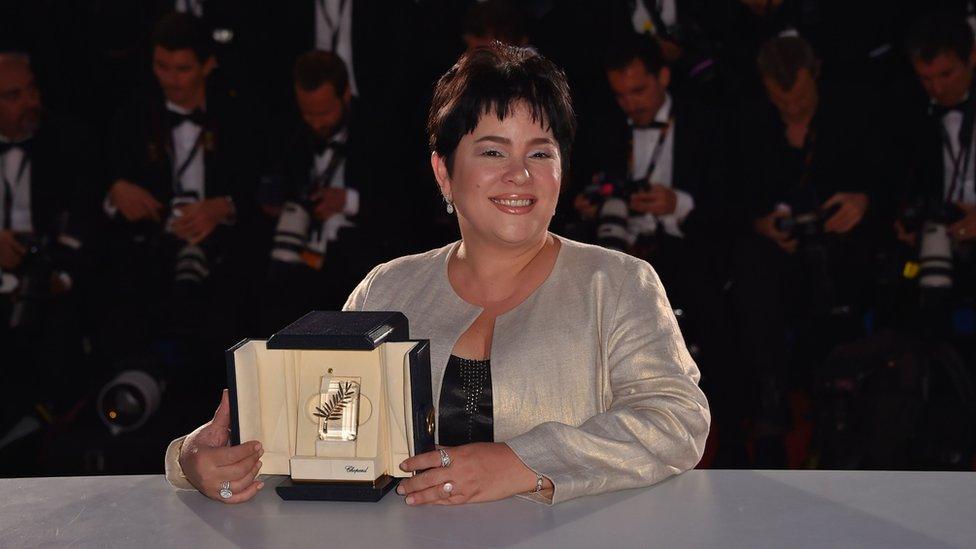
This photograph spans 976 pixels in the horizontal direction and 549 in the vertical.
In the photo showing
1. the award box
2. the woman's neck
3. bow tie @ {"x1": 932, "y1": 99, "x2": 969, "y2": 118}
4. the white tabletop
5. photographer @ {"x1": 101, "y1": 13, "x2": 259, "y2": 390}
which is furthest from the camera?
photographer @ {"x1": 101, "y1": 13, "x2": 259, "y2": 390}

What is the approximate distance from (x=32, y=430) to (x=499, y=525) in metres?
3.90

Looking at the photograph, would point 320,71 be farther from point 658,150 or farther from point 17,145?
point 658,150

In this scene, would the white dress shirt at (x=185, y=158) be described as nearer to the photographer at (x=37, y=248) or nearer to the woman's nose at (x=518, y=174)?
the photographer at (x=37, y=248)

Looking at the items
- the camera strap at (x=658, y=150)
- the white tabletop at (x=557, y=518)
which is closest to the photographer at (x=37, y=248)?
the camera strap at (x=658, y=150)

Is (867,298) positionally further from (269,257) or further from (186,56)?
(186,56)

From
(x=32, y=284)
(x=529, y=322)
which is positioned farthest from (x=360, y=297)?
(x=32, y=284)

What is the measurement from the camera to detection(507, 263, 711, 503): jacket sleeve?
1.62 m

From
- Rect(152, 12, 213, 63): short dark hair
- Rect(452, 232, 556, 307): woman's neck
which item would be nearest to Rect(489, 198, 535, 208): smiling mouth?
Rect(452, 232, 556, 307): woman's neck

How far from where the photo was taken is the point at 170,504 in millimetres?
1641

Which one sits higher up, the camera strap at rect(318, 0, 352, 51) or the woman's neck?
the camera strap at rect(318, 0, 352, 51)

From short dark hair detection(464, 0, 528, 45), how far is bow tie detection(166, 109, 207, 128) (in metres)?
1.32

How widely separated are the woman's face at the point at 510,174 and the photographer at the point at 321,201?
2939 millimetres

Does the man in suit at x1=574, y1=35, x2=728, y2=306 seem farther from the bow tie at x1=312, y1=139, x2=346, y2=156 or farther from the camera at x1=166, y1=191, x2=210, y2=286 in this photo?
the camera at x1=166, y1=191, x2=210, y2=286

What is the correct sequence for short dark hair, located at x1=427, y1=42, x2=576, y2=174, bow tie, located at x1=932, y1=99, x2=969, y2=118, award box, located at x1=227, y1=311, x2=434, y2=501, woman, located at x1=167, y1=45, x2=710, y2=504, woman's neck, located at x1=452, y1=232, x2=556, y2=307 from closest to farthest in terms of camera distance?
award box, located at x1=227, y1=311, x2=434, y2=501
woman, located at x1=167, y1=45, x2=710, y2=504
short dark hair, located at x1=427, y1=42, x2=576, y2=174
woman's neck, located at x1=452, y1=232, x2=556, y2=307
bow tie, located at x1=932, y1=99, x2=969, y2=118
